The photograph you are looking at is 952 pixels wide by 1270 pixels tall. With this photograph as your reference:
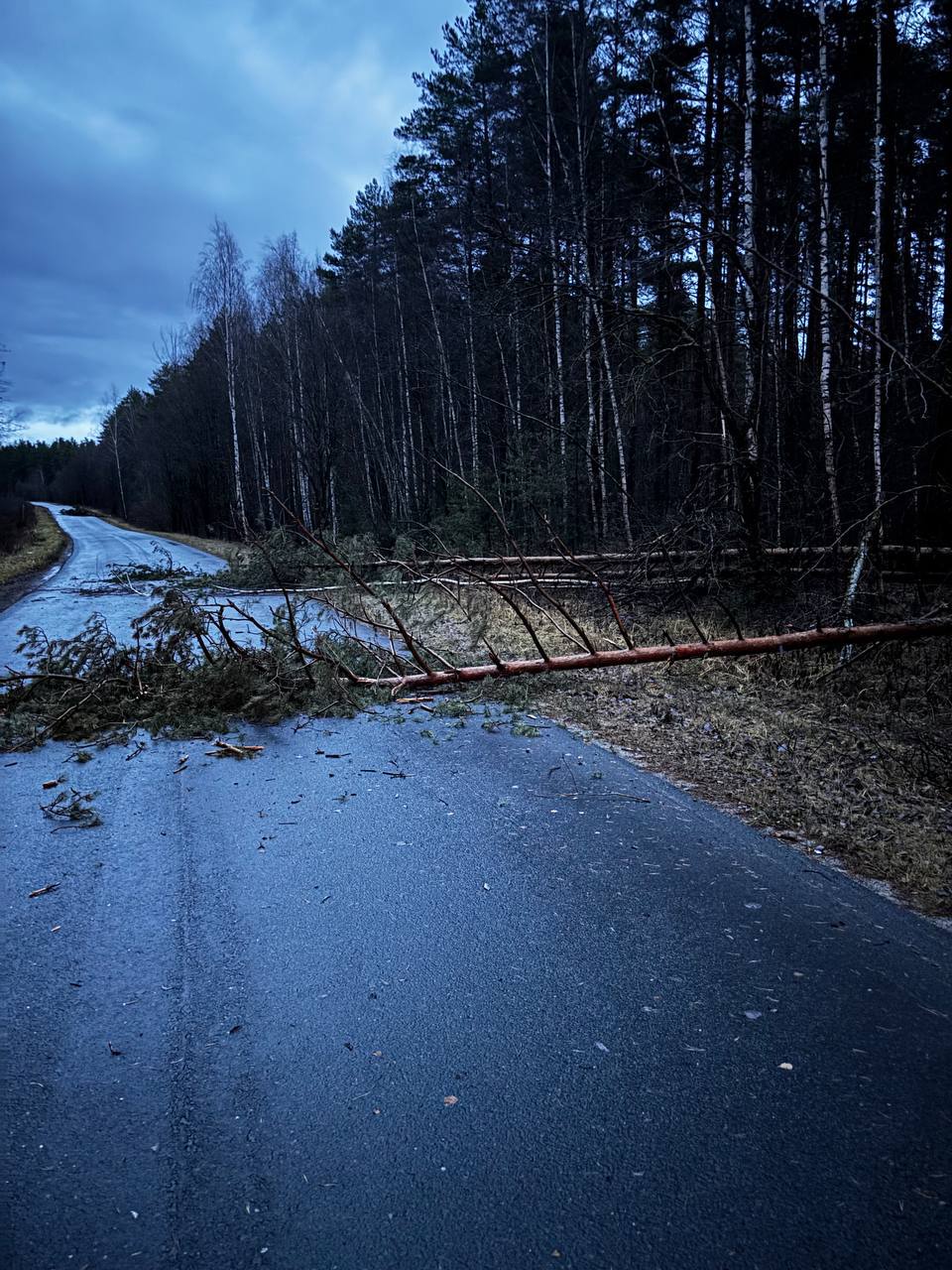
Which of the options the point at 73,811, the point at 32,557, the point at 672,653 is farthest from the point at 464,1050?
the point at 32,557

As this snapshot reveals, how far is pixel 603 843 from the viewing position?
12.7 feet

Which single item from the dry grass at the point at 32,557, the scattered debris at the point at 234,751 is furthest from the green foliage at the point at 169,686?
the dry grass at the point at 32,557

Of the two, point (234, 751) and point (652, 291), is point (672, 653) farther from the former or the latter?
point (652, 291)

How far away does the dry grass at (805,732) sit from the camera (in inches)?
154

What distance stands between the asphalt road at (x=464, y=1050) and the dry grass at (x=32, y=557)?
17325mm

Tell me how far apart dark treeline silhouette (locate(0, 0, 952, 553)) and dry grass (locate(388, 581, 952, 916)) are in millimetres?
1393

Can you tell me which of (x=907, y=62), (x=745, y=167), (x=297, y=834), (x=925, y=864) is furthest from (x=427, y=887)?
(x=907, y=62)

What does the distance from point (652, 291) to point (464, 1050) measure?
16.3 meters

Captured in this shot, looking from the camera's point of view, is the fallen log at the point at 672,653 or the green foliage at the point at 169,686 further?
the green foliage at the point at 169,686

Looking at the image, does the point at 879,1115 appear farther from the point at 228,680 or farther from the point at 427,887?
the point at 228,680

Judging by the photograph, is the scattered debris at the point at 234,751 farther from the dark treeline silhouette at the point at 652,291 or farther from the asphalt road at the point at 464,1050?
the dark treeline silhouette at the point at 652,291

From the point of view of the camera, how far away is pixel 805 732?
5.46 m

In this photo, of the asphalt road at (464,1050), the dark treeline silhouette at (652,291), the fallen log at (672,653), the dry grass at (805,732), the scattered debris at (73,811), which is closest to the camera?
the asphalt road at (464,1050)

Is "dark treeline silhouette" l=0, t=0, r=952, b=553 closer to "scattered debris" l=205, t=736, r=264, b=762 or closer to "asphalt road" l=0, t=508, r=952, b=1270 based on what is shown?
"scattered debris" l=205, t=736, r=264, b=762
